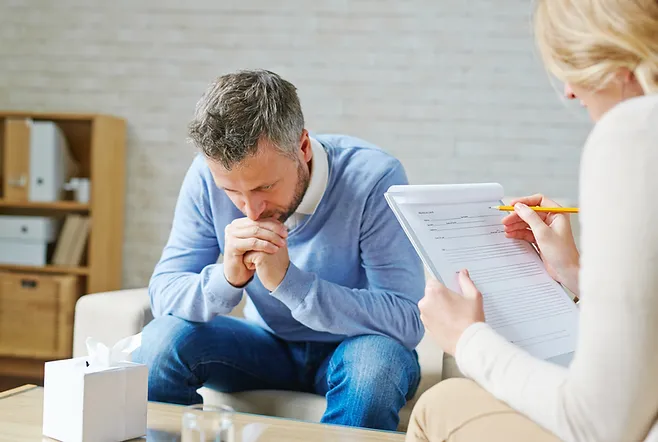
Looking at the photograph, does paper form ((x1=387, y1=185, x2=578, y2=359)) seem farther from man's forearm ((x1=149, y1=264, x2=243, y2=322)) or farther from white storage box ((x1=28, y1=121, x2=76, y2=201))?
white storage box ((x1=28, y1=121, x2=76, y2=201))

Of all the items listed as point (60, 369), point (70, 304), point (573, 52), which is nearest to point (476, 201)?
point (573, 52)

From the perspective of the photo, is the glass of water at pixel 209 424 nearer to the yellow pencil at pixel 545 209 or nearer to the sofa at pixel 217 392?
the yellow pencil at pixel 545 209

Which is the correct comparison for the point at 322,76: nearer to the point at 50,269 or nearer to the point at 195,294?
the point at 50,269

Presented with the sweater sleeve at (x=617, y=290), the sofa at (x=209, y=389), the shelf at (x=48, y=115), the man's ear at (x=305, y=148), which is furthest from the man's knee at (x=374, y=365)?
the shelf at (x=48, y=115)

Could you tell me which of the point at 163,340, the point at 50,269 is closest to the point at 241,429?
the point at 163,340

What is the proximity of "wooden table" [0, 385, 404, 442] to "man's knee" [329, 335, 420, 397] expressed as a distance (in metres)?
0.26

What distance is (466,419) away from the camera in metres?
1.00

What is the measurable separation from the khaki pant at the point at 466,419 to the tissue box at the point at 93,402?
51cm

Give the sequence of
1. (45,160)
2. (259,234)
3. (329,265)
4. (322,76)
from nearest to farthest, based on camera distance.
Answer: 1. (259,234)
2. (329,265)
3. (45,160)
4. (322,76)

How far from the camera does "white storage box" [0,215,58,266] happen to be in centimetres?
341

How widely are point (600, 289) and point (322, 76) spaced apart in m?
2.80

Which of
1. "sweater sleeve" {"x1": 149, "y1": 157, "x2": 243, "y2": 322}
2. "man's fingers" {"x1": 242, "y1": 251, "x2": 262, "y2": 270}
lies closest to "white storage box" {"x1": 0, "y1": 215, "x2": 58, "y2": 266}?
"sweater sleeve" {"x1": 149, "y1": 157, "x2": 243, "y2": 322}

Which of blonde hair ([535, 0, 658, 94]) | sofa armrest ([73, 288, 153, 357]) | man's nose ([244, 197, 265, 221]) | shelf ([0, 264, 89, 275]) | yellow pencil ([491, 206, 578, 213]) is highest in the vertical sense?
blonde hair ([535, 0, 658, 94])

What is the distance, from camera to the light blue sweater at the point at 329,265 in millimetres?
1725
